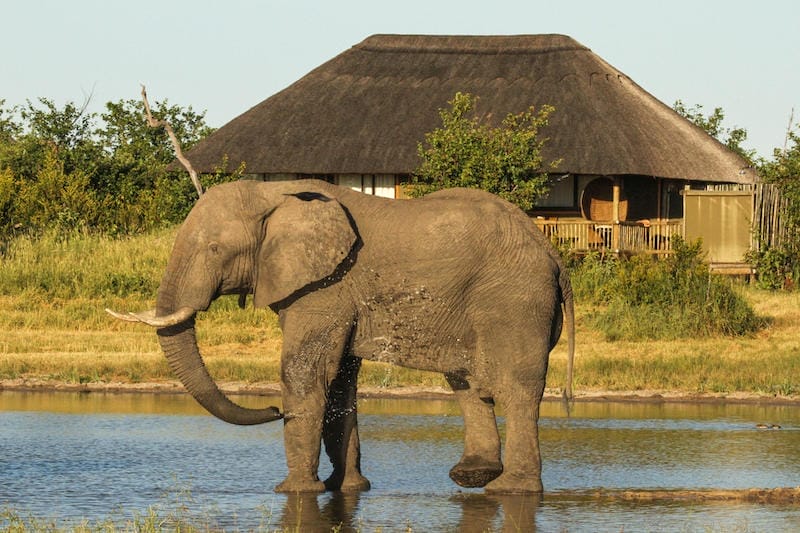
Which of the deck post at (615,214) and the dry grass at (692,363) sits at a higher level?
the deck post at (615,214)

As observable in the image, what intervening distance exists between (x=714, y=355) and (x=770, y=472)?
26.8ft

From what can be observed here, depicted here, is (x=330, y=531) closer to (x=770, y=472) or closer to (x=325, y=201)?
(x=325, y=201)

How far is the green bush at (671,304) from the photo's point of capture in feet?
72.3

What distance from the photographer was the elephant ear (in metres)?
10.9

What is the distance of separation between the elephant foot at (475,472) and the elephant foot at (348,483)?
2.18 ft

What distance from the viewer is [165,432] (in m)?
14.3

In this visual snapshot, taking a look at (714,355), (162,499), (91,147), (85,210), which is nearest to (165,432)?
(162,499)

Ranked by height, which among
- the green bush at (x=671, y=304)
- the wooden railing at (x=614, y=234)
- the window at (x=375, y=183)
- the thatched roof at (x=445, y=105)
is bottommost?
the green bush at (x=671, y=304)

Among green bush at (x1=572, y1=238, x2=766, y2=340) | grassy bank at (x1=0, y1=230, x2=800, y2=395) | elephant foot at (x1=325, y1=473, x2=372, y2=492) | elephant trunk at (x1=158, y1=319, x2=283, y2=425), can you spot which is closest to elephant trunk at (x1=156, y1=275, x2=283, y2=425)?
elephant trunk at (x1=158, y1=319, x2=283, y2=425)

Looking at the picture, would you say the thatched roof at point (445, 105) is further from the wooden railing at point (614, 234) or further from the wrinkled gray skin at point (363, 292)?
the wrinkled gray skin at point (363, 292)

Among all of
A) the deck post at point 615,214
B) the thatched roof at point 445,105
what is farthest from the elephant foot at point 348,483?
the thatched roof at point 445,105

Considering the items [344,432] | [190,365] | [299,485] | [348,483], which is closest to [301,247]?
[190,365]

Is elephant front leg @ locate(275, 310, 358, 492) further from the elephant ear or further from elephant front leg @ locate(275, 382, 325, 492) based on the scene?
the elephant ear

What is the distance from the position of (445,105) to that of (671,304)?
15.4 metres
